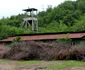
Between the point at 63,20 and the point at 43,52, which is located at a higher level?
the point at 63,20

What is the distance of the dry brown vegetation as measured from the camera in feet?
70.1

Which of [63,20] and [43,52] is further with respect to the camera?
[63,20]

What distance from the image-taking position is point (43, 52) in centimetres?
2316

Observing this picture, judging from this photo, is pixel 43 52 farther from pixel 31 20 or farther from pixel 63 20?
pixel 63 20

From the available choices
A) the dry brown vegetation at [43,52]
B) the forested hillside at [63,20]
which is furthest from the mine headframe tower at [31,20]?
the dry brown vegetation at [43,52]

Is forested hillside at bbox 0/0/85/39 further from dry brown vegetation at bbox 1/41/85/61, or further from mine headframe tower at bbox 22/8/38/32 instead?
dry brown vegetation at bbox 1/41/85/61

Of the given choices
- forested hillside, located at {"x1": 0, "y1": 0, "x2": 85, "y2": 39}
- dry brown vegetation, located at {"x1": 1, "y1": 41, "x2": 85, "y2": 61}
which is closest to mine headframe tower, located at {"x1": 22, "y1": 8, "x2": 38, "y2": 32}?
forested hillside, located at {"x1": 0, "y1": 0, "x2": 85, "y2": 39}

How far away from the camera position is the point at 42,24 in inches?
3430

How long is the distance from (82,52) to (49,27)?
57.8 metres

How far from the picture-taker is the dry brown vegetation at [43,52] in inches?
842

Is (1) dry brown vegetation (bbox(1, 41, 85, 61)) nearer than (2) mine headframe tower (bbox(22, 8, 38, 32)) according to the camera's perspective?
Yes

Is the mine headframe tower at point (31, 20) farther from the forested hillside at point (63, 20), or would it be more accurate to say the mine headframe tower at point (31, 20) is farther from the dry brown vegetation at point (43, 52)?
the dry brown vegetation at point (43, 52)

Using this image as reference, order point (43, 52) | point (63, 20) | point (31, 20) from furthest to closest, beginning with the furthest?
point (63, 20), point (31, 20), point (43, 52)

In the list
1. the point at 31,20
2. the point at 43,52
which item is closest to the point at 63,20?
the point at 31,20
